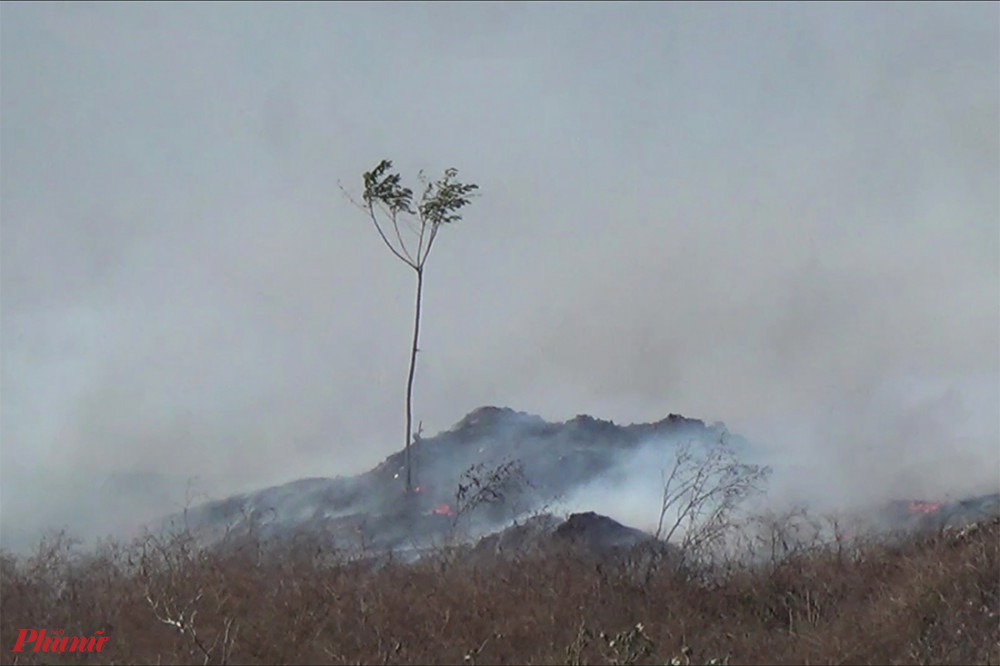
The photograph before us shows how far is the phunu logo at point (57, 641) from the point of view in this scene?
1141 centimetres

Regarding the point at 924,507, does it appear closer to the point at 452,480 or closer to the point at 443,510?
the point at 443,510

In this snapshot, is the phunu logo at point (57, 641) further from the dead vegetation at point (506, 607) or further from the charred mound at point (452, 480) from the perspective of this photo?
the charred mound at point (452, 480)

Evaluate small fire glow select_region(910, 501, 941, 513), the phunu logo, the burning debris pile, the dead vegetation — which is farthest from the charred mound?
the phunu logo

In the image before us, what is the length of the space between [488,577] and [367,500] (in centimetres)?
1331

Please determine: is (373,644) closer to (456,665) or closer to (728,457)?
(456,665)

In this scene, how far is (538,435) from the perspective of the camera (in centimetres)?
3170

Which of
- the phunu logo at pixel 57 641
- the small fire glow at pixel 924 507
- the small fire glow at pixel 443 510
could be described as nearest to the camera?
the phunu logo at pixel 57 641

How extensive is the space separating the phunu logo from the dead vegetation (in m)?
0.14

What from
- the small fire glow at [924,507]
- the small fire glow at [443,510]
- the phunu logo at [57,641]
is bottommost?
the phunu logo at [57,641]

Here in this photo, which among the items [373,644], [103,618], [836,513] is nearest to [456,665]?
[373,644]

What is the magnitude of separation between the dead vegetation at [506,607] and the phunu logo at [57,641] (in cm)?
14

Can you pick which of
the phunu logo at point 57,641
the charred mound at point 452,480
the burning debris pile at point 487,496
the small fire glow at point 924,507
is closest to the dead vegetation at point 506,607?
the phunu logo at point 57,641

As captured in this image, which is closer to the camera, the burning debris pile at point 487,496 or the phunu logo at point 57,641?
the phunu logo at point 57,641

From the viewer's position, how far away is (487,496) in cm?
2336
